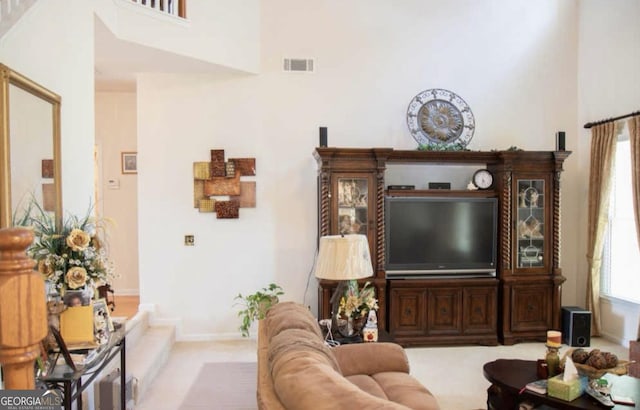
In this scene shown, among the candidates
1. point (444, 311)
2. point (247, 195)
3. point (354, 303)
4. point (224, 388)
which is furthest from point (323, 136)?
point (224, 388)

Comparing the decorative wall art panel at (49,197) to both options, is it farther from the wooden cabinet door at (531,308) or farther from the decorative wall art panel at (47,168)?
the wooden cabinet door at (531,308)

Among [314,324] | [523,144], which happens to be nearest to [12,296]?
[314,324]

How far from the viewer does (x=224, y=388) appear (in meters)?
3.53

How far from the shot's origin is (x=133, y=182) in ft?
19.1

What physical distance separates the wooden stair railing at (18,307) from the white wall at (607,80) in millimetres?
5352

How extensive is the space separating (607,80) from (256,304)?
4743 millimetres

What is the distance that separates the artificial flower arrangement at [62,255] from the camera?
2031 mm

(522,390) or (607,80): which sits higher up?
(607,80)

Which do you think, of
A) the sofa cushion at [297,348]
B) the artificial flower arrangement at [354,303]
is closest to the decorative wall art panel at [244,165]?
the artificial flower arrangement at [354,303]

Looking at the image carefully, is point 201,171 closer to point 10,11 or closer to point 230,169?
point 230,169

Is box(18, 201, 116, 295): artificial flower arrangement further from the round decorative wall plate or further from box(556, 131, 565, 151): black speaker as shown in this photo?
A: box(556, 131, 565, 151): black speaker

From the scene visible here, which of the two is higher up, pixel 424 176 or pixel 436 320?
pixel 424 176

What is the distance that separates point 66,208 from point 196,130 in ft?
7.73

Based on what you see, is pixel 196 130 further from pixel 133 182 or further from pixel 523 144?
pixel 523 144
